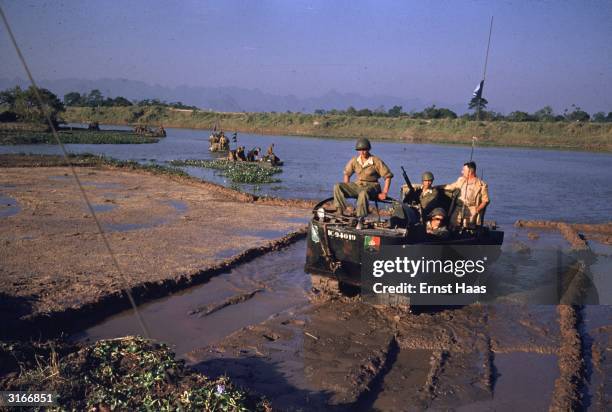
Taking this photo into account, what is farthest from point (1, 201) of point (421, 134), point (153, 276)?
point (421, 134)

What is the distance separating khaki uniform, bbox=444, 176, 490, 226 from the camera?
32.7 feet

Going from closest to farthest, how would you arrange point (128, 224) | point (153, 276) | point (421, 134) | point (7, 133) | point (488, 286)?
point (153, 276), point (488, 286), point (128, 224), point (7, 133), point (421, 134)

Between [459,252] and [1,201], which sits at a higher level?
[459,252]

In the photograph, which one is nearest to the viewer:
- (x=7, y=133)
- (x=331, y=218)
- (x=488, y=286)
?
(x=331, y=218)

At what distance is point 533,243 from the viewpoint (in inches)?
572

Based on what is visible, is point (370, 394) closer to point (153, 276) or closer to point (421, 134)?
point (153, 276)

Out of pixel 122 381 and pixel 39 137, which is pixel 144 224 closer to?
pixel 122 381

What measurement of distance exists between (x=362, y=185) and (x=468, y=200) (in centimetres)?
241

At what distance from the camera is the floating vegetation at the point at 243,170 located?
989 inches

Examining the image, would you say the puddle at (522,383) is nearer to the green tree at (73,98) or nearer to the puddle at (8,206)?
the puddle at (8,206)

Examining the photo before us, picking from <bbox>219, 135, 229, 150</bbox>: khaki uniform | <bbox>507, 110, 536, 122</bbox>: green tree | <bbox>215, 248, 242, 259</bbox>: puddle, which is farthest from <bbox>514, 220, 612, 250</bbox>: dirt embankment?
<bbox>507, 110, 536, 122</bbox>: green tree

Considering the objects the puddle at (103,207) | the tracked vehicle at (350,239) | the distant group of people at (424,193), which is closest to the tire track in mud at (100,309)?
the tracked vehicle at (350,239)

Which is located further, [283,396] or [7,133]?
[7,133]

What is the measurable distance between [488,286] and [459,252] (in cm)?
186
